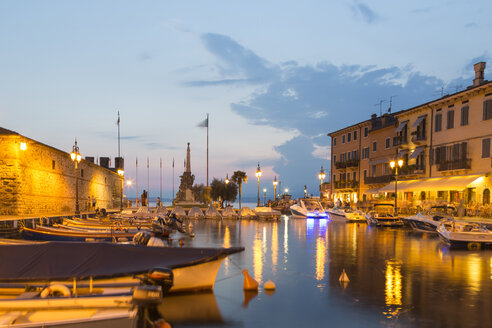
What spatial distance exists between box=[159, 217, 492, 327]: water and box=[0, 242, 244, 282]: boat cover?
3.62 feet

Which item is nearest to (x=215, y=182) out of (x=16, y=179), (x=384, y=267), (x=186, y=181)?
(x=186, y=181)

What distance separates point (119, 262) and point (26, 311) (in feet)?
9.97

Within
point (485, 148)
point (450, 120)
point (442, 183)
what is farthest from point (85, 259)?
point (450, 120)

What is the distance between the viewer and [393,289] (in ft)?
38.8

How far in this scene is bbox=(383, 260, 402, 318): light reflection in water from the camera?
9.75 meters

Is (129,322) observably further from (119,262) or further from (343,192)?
(343,192)

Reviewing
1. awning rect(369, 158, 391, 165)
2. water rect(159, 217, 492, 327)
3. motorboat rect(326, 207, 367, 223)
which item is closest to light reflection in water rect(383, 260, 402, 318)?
water rect(159, 217, 492, 327)

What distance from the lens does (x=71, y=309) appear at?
7246 mm

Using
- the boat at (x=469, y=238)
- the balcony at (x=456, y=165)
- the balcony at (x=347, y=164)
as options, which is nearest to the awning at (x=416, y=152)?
the balcony at (x=456, y=165)

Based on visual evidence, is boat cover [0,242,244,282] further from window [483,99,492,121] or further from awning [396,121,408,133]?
awning [396,121,408,133]

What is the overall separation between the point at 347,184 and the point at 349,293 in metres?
55.4

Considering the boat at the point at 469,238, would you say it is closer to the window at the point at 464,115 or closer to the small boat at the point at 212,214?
the window at the point at 464,115

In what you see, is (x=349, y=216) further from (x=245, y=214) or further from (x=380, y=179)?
(x=380, y=179)

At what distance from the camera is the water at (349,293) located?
913 centimetres
